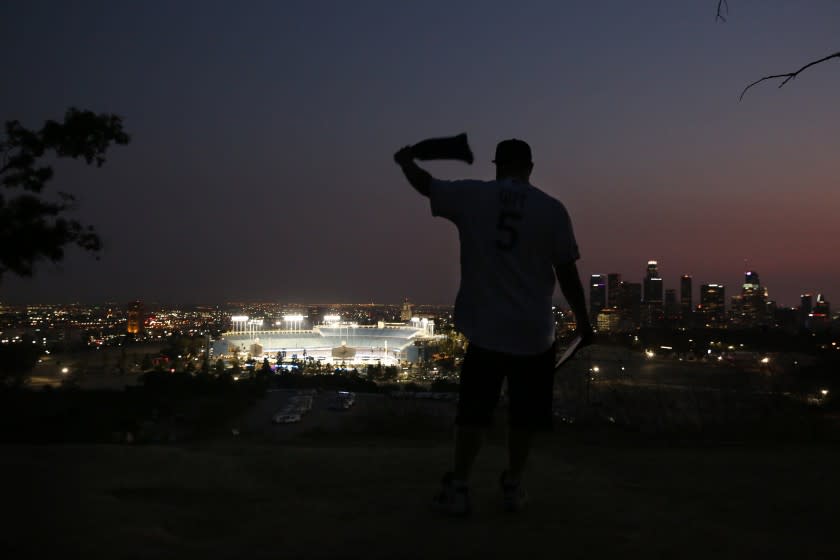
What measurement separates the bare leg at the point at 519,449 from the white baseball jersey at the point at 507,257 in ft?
1.37

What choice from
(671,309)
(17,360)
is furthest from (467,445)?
(671,309)

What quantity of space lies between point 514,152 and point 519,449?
1.43m

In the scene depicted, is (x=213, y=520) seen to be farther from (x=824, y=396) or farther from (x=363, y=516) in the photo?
(x=824, y=396)

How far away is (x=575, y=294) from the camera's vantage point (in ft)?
10.1

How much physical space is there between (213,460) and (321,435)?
251cm

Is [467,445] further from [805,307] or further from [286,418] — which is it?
[805,307]

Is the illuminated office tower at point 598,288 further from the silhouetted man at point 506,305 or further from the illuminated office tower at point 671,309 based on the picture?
the silhouetted man at point 506,305

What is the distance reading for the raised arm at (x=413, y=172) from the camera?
301 cm

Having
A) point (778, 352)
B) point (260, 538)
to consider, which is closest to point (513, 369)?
point (260, 538)

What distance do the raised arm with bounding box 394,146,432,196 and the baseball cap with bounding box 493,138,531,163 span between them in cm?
38

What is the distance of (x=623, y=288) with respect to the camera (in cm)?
4647

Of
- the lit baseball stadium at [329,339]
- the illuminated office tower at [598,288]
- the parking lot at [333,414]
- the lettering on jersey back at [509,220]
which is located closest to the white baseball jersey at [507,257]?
the lettering on jersey back at [509,220]

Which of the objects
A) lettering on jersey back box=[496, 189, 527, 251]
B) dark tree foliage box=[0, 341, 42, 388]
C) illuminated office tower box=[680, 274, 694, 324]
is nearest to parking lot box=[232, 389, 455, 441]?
lettering on jersey back box=[496, 189, 527, 251]

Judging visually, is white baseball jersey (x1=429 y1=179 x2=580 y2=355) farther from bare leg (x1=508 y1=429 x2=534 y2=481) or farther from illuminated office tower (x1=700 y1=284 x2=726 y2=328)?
illuminated office tower (x1=700 y1=284 x2=726 y2=328)
